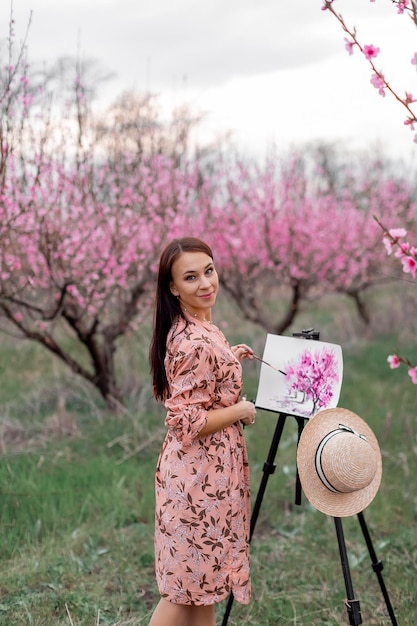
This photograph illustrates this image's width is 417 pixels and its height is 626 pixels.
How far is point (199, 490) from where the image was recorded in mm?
2639

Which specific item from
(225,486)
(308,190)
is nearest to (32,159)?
(225,486)

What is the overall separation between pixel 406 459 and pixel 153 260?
122 inches

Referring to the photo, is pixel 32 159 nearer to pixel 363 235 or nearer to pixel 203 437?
pixel 203 437

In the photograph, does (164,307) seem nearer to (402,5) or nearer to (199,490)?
(199,490)

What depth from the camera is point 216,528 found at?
2658 mm

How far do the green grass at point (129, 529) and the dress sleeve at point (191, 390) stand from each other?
4.37 ft

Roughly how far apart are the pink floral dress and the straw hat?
0.29 meters

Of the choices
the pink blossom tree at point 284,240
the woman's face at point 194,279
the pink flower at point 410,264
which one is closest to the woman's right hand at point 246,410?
the woman's face at point 194,279

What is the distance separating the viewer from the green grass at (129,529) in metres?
3.60

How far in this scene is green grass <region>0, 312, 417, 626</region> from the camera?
11.8 feet

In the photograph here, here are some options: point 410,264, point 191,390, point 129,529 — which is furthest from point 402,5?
point 129,529

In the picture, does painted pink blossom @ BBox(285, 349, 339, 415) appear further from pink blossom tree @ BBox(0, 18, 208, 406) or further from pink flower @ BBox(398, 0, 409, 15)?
pink blossom tree @ BBox(0, 18, 208, 406)

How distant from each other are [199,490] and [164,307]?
718mm

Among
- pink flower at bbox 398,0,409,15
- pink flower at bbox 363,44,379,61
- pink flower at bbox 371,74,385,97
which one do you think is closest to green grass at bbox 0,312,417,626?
pink flower at bbox 371,74,385,97
